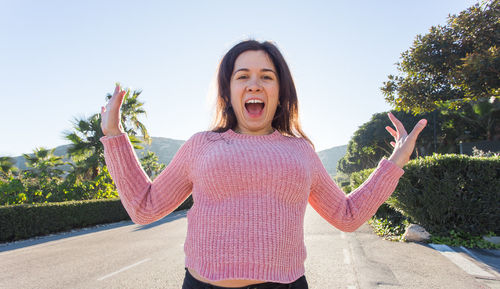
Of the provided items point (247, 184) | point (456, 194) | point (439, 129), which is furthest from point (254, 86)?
point (439, 129)

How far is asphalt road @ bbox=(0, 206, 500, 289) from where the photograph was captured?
15.1 feet

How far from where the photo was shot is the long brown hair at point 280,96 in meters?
1.77

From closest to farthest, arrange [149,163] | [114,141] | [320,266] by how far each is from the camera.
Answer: [114,141], [320,266], [149,163]

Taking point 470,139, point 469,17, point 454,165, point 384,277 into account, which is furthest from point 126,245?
point 470,139

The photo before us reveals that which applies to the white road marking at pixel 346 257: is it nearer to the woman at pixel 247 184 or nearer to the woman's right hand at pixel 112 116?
the woman at pixel 247 184

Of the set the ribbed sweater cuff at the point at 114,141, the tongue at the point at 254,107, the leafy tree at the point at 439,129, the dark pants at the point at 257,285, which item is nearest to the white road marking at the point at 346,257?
the leafy tree at the point at 439,129

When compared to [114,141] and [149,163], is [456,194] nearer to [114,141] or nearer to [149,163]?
[114,141]

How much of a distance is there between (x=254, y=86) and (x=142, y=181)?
2.23 ft

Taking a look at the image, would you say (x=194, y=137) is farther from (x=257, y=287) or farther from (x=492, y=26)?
(x=492, y=26)

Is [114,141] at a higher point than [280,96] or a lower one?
lower

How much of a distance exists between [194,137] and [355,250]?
5.89 m

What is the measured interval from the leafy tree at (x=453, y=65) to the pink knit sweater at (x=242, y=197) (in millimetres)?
8244

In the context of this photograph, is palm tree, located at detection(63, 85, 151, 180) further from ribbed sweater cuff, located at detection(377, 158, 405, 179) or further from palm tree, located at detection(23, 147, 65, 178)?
ribbed sweater cuff, located at detection(377, 158, 405, 179)

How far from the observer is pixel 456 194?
7176 millimetres
